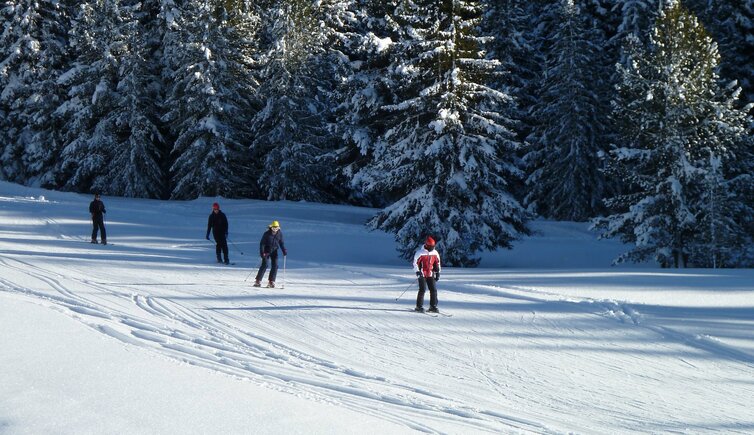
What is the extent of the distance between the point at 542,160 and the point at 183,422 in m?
31.6

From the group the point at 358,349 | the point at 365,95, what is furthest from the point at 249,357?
the point at 365,95

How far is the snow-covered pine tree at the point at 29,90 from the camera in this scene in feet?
126

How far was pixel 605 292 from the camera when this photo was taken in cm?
1512

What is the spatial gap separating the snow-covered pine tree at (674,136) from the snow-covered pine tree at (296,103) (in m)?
15.0

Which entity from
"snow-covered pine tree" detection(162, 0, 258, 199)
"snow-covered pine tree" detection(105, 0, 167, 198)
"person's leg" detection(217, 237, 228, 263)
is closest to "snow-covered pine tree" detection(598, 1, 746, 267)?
"person's leg" detection(217, 237, 228, 263)

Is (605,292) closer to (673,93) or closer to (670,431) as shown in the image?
(670,431)

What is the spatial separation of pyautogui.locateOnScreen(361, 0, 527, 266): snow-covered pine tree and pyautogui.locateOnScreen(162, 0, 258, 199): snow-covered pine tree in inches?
555

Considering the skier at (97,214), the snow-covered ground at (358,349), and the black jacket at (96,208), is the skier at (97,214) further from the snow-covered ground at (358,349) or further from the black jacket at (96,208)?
the snow-covered ground at (358,349)

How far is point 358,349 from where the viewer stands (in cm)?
1061

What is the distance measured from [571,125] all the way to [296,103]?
1436 centimetres

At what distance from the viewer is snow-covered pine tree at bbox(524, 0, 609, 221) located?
34031mm

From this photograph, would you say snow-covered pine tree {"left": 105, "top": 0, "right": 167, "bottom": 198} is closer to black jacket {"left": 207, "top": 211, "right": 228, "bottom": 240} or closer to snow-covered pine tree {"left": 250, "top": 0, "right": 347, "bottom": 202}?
snow-covered pine tree {"left": 250, "top": 0, "right": 347, "bottom": 202}

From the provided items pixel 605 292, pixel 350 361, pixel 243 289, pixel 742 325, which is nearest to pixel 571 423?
pixel 350 361

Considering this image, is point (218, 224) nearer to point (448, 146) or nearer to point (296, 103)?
point (448, 146)
